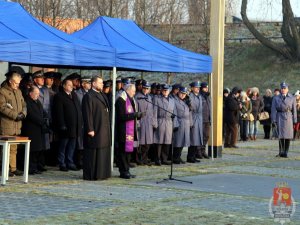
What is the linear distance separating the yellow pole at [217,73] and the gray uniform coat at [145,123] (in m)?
3.09

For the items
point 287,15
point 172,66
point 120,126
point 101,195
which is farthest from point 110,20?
point 287,15

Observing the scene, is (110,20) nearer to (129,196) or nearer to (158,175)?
(158,175)

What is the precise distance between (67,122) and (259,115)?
14496 millimetres

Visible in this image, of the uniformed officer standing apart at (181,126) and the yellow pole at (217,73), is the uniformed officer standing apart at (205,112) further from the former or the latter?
the uniformed officer standing apart at (181,126)

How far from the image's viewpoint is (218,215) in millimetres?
11289

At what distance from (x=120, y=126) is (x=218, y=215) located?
4.97 meters

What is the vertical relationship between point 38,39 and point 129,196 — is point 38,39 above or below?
above

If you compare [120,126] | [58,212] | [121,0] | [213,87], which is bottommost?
[58,212]

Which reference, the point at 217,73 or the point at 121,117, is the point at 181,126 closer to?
the point at 217,73

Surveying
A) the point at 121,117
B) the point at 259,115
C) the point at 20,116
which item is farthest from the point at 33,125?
the point at 259,115

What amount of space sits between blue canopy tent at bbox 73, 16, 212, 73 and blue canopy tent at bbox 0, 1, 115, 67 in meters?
0.64

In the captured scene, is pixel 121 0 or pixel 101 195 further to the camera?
pixel 121 0

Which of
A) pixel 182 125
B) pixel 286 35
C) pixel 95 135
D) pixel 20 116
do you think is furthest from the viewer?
pixel 286 35

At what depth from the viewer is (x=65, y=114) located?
1700 centimetres
